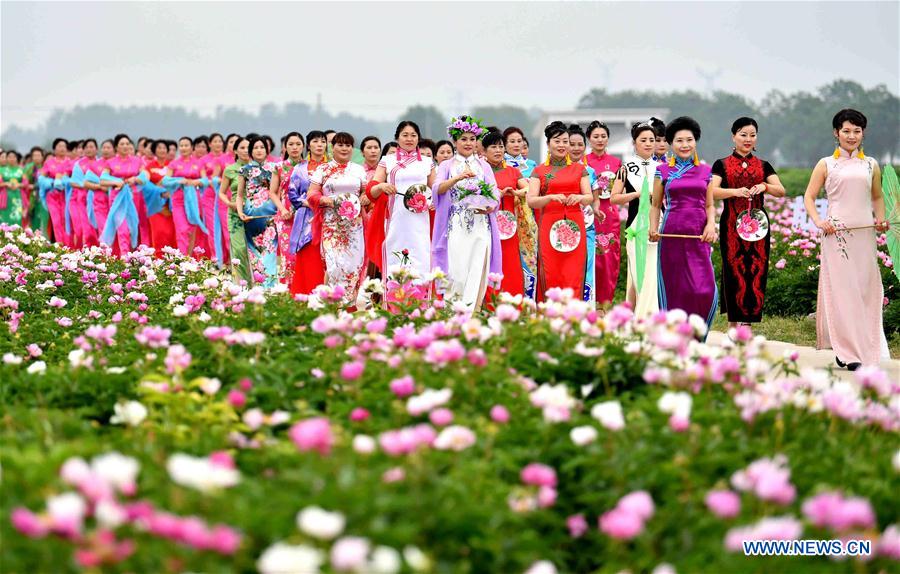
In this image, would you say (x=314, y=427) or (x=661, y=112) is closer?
(x=314, y=427)

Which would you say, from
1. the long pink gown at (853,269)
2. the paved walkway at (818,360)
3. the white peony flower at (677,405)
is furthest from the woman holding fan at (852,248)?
the white peony flower at (677,405)

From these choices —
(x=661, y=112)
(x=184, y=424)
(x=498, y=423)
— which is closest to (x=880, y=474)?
(x=498, y=423)

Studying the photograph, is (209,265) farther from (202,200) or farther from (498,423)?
(498,423)

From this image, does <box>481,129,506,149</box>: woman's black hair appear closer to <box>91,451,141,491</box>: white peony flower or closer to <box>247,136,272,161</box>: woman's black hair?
<box>247,136,272,161</box>: woman's black hair

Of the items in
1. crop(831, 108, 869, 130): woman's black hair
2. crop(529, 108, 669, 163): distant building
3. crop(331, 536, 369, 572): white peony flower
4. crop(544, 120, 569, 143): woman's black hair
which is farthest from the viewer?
crop(529, 108, 669, 163): distant building

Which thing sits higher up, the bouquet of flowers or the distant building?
the distant building

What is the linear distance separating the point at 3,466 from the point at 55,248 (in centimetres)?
1002

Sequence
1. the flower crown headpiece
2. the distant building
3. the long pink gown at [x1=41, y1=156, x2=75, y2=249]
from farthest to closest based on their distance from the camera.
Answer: the distant building → the long pink gown at [x1=41, y1=156, x2=75, y2=249] → the flower crown headpiece

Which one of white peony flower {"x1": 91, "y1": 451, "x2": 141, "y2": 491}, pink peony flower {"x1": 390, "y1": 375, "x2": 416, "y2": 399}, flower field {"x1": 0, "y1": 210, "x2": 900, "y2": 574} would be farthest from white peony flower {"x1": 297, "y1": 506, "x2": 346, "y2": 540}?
pink peony flower {"x1": 390, "y1": 375, "x2": 416, "y2": 399}

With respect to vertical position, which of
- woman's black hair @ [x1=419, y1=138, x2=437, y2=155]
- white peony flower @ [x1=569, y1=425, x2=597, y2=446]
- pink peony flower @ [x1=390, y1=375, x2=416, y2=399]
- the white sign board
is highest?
woman's black hair @ [x1=419, y1=138, x2=437, y2=155]

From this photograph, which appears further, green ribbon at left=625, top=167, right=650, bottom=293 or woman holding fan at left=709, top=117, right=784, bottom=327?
green ribbon at left=625, top=167, right=650, bottom=293

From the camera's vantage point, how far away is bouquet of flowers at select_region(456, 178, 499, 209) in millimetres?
9398

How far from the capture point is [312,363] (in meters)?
4.61

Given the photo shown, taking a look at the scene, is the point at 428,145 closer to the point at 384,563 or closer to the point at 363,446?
the point at 363,446
